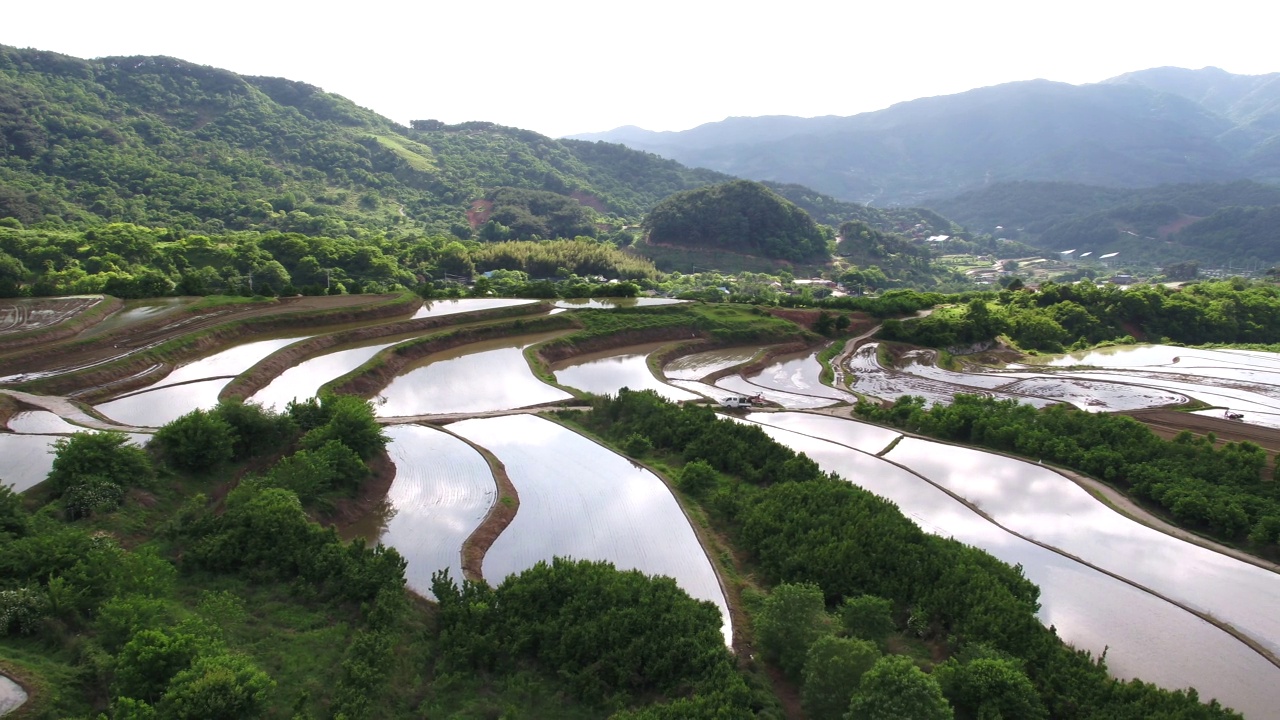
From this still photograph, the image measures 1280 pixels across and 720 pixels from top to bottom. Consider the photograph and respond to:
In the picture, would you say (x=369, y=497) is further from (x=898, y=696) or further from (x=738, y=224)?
(x=738, y=224)

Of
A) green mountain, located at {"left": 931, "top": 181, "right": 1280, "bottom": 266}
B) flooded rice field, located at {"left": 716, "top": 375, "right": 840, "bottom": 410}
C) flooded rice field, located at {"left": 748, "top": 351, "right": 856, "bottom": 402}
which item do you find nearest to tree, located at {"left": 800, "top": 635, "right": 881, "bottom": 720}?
flooded rice field, located at {"left": 716, "top": 375, "right": 840, "bottom": 410}

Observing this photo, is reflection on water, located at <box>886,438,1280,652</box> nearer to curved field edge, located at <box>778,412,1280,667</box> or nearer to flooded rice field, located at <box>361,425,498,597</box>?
curved field edge, located at <box>778,412,1280,667</box>

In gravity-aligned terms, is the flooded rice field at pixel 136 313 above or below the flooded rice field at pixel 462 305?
above

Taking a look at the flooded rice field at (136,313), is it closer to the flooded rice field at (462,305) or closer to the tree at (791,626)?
the flooded rice field at (462,305)

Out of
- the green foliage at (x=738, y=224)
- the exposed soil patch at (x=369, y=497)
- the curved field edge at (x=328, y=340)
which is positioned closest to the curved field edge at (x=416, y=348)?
the curved field edge at (x=328, y=340)

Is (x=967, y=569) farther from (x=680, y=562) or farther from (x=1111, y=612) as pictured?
(x=680, y=562)
